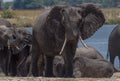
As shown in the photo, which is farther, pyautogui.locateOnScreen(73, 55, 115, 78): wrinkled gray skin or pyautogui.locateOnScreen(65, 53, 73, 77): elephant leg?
pyautogui.locateOnScreen(73, 55, 115, 78): wrinkled gray skin

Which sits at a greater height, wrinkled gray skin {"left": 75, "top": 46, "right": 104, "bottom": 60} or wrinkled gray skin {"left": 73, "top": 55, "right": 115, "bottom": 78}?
wrinkled gray skin {"left": 73, "top": 55, "right": 115, "bottom": 78}

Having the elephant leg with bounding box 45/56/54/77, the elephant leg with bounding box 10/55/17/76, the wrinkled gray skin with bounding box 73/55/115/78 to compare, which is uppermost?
the elephant leg with bounding box 45/56/54/77

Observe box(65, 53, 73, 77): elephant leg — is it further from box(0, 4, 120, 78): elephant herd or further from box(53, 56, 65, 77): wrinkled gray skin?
box(53, 56, 65, 77): wrinkled gray skin

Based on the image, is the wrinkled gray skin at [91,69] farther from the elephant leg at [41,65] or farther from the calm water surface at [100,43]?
the calm water surface at [100,43]

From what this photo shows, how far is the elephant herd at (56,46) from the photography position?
13109 mm

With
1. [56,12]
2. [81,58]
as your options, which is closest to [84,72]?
[81,58]

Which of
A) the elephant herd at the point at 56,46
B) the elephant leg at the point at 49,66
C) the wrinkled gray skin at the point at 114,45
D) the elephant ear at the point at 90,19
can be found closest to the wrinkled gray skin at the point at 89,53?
the elephant herd at the point at 56,46

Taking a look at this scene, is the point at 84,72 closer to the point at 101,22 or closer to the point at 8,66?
the point at 101,22

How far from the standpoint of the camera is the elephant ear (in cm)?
1372

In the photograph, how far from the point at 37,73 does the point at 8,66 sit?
5.69ft

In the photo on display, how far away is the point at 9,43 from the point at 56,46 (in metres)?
2.96

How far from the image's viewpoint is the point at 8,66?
1695 centimetres

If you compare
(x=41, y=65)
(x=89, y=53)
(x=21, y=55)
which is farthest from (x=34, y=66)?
(x=89, y=53)

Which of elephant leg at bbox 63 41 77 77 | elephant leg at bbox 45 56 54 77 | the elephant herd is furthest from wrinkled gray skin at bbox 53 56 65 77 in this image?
elephant leg at bbox 63 41 77 77
